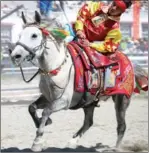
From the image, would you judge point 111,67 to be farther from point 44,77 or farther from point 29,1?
point 29,1

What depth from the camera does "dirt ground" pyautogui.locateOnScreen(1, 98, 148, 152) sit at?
6.59 m

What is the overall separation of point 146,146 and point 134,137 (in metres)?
0.73

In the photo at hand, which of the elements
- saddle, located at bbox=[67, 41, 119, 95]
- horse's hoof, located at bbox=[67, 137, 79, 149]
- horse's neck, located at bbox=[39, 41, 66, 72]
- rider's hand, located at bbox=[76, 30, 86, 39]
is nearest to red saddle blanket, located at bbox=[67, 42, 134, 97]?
saddle, located at bbox=[67, 41, 119, 95]

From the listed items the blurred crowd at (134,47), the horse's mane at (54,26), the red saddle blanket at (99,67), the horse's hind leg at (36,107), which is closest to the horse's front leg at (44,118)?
the horse's hind leg at (36,107)

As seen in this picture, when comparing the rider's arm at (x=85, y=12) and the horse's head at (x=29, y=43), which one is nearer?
the horse's head at (x=29, y=43)

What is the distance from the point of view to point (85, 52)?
5.80 meters

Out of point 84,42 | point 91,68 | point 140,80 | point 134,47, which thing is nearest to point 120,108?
point 140,80

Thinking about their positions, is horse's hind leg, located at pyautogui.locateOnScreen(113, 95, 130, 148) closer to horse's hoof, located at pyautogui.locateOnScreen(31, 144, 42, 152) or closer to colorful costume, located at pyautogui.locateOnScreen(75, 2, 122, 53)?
colorful costume, located at pyautogui.locateOnScreen(75, 2, 122, 53)

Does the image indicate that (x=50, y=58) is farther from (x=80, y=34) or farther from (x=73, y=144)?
(x=73, y=144)

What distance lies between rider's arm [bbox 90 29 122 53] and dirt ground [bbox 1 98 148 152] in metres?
1.32

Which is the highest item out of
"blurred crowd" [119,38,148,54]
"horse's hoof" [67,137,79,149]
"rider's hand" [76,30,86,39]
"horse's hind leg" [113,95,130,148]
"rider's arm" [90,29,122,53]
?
"rider's hand" [76,30,86,39]

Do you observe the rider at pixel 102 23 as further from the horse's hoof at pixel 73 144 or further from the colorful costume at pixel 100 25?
the horse's hoof at pixel 73 144

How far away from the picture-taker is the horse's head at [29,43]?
498 centimetres

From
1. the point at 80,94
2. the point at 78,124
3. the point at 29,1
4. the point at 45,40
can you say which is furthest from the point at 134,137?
the point at 29,1
